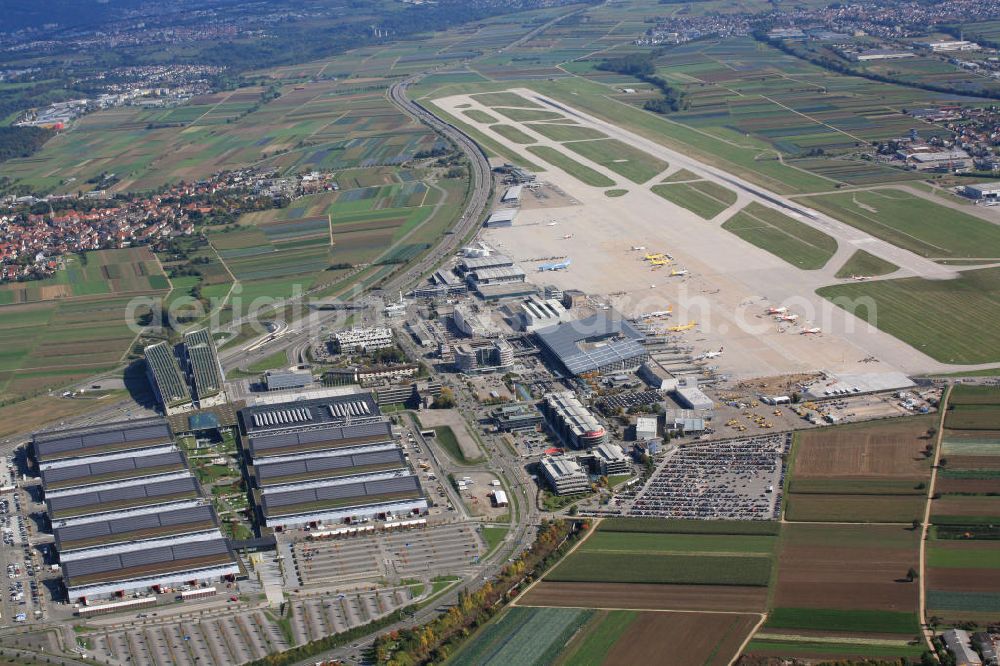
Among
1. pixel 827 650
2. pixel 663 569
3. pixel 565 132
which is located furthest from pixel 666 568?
pixel 565 132

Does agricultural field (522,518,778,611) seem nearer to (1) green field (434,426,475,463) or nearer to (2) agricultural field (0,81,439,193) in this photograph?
(1) green field (434,426,475,463)

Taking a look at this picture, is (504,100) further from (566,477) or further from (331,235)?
(566,477)

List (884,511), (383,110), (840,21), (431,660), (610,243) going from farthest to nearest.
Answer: (840,21) → (383,110) → (610,243) → (884,511) → (431,660)

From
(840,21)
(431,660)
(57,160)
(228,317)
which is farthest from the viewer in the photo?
(840,21)

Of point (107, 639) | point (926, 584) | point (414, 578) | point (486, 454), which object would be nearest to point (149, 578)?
point (107, 639)

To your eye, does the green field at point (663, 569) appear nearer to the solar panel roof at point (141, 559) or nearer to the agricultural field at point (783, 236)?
the solar panel roof at point (141, 559)

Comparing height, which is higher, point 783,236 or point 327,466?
point 327,466

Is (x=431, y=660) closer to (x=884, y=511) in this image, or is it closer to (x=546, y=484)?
(x=546, y=484)
